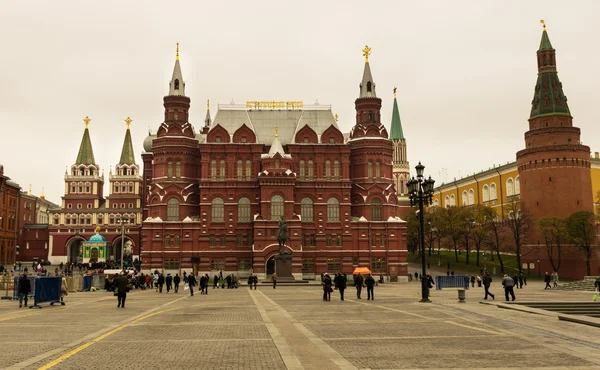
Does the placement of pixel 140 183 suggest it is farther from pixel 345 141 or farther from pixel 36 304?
pixel 36 304

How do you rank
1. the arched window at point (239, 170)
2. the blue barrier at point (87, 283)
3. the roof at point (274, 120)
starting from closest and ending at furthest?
the blue barrier at point (87, 283)
the arched window at point (239, 170)
the roof at point (274, 120)

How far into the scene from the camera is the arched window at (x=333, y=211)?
83.9 meters

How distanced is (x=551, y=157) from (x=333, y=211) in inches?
1382

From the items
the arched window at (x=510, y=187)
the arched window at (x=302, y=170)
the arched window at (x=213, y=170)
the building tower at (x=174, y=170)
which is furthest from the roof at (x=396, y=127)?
the arched window at (x=213, y=170)

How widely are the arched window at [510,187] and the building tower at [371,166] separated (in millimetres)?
37271

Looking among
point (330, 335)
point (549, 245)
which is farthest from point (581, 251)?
point (330, 335)

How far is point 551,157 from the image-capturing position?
8881 cm

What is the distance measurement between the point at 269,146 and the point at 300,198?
10.2 m

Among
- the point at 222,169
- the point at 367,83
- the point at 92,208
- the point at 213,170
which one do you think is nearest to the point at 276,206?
the point at 222,169

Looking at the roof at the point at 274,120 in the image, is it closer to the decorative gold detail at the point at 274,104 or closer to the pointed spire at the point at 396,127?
the decorative gold detail at the point at 274,104

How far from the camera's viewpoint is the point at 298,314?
87.1ft

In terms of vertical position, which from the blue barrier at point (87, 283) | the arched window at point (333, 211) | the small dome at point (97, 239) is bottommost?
the blue barrier at point (87, 283)

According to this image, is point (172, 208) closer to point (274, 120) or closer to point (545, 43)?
point (274, 120)

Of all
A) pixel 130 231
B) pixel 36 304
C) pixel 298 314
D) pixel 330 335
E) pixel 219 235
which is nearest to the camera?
pixel 330 335
